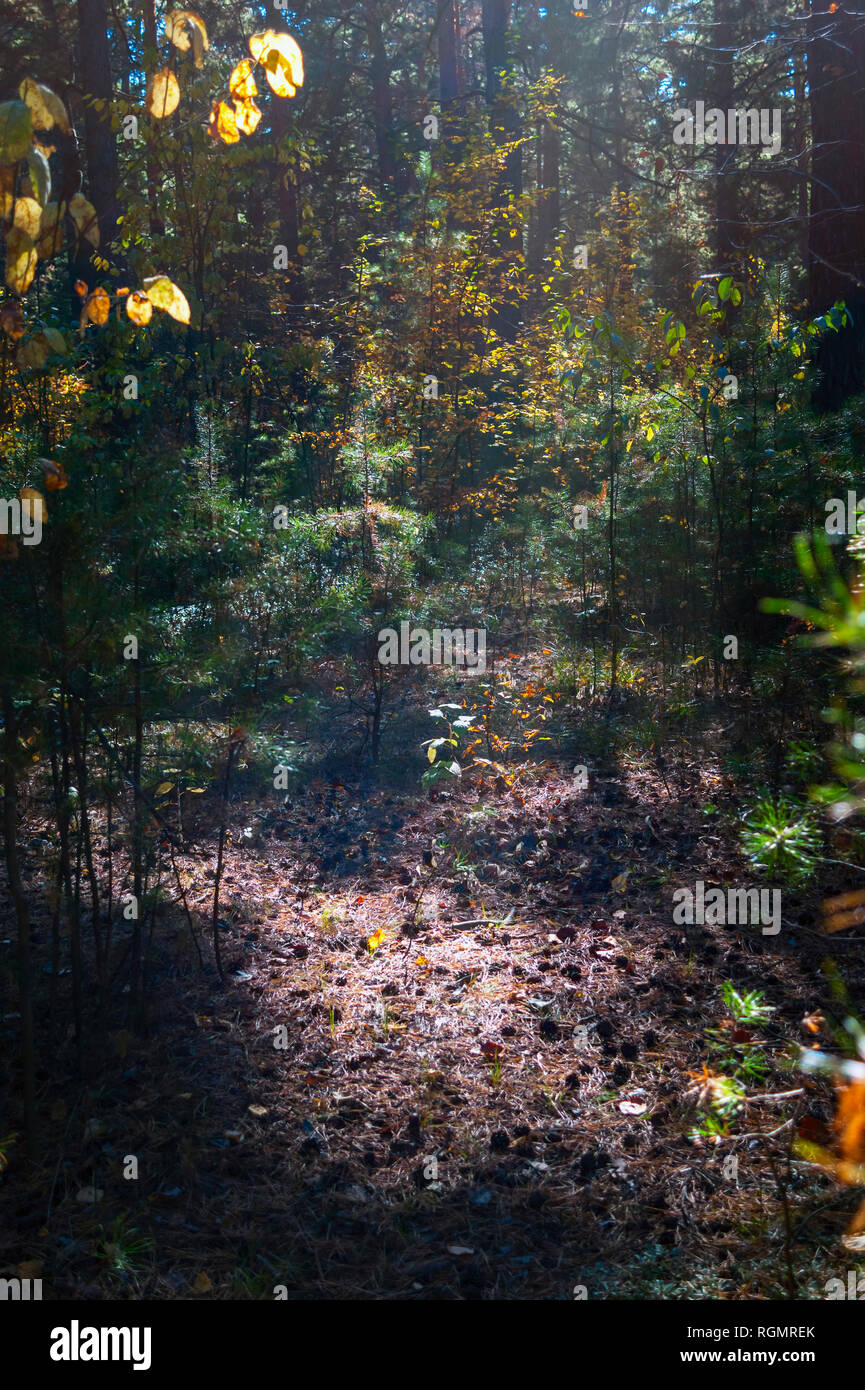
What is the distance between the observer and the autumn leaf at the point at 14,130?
1706mm

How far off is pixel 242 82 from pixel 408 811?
3.62 metres

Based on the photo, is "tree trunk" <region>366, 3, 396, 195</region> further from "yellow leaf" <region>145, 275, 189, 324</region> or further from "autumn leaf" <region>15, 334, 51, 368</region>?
"yellow leaf" <region>145, 275, 189, 324</region>

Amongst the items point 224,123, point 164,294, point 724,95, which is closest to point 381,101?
point 724,95

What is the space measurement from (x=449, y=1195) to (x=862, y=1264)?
3.23ft

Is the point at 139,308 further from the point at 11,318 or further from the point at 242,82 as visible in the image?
the point at 242,82

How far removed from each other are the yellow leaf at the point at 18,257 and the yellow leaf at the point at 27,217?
13 mm

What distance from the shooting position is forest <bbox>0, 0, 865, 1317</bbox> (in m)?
2.26

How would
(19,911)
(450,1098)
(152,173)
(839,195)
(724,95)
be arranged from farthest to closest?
1. (724,95)
2. (152,173)
3. (839,195)
4. (450,1098)
5. (19,911)

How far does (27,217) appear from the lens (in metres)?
1.93

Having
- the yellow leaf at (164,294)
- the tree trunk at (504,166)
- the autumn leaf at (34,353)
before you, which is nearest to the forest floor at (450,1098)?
the yellow leaf at (164,294)

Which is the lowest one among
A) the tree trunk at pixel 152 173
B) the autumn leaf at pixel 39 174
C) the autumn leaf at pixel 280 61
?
the autumn leaf at pixel 39 174

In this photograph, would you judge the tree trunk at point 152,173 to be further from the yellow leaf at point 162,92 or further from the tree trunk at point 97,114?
the yellow leaf at point 162,92

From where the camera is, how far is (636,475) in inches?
268

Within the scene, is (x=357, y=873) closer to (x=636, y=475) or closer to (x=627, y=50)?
(x=636, y=475)
